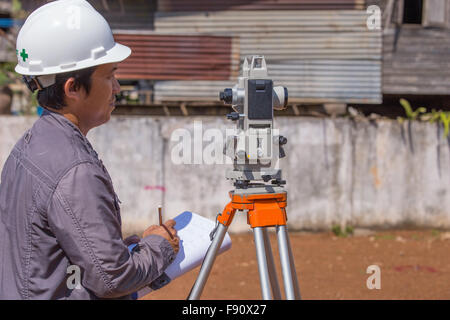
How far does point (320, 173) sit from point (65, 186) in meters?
6.99

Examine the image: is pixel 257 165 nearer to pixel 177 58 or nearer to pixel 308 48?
pixel 177 58

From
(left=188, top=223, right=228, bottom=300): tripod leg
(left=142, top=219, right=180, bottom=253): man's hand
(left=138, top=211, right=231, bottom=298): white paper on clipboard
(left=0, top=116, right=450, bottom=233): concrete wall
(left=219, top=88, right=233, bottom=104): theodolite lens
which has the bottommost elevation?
(left=0, top=116, right=450, bottom=233): concrete wall

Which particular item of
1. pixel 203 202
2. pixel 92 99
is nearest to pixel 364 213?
pixel 203 202

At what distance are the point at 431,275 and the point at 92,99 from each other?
18.2ft

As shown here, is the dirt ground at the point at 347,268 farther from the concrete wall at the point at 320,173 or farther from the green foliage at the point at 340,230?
the concrete wall at the point at 320,173

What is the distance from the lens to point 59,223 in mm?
1466

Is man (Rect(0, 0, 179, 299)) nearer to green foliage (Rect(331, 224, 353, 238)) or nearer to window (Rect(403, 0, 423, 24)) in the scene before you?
green foliage (Rect(331, 224, 353, 238))

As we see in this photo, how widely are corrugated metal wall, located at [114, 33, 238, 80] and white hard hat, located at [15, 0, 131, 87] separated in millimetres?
10198

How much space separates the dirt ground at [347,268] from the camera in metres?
5.41

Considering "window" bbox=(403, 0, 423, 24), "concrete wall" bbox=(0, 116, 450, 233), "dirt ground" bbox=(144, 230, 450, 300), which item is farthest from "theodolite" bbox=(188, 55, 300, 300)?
"window" bbox=(403, 0, 423, 24)

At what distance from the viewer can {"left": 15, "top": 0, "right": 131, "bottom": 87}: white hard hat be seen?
5.25 feet

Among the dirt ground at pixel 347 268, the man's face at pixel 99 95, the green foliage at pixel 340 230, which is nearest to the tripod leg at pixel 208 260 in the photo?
the man's face at pixel 99 95

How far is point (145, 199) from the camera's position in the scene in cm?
806
